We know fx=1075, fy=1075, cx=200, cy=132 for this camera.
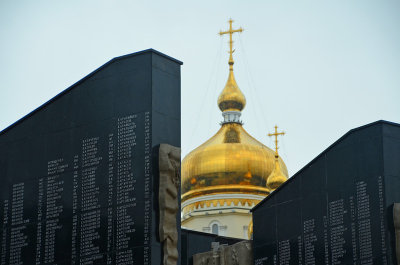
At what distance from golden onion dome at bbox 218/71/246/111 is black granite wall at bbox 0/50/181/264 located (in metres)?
32.8

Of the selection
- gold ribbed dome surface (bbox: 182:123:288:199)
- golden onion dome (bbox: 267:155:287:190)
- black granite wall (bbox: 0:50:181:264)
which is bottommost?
black granite wall (bbox: 0:50:181:264)

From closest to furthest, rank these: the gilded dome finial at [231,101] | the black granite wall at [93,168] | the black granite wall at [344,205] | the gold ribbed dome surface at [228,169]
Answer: the black granite wall at [93,168], the black granite wall at [344,205], the gold ribbed dome surface at [228,169], the gilded dome finial at [231,101]

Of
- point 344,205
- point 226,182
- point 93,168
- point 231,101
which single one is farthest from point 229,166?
point 93,168

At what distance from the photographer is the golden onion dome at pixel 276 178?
144ft

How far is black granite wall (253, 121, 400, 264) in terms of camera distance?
17.2m

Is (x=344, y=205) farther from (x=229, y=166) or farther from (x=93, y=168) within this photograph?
(x=229, y=166)

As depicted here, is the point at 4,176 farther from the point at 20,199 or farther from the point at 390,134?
the point at 390,134

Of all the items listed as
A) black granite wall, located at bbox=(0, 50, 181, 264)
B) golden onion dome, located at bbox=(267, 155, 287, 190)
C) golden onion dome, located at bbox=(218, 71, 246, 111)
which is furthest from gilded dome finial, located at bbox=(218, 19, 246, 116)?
black granite wall, located at bbox=(0, 50, 181, 264)

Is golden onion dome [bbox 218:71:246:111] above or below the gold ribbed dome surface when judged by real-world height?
above

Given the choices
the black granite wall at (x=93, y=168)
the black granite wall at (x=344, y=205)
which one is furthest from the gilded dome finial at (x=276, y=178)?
the black granite wall at (x=93, y=168)

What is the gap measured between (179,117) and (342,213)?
4.41m

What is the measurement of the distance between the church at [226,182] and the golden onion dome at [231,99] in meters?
1.18

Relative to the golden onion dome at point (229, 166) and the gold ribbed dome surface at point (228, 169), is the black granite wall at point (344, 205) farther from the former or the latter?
the gold ribbed dome surface at point (228, 169)

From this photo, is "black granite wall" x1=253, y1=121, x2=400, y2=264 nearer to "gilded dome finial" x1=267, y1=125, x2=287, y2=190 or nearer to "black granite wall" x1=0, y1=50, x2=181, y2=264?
"black granite wall" x1=0, y1=50, x2=181, y2=264
